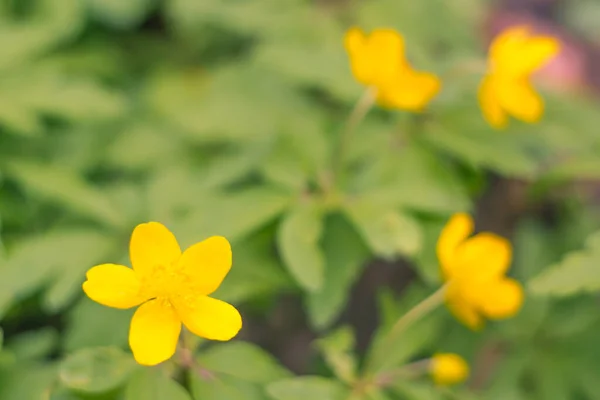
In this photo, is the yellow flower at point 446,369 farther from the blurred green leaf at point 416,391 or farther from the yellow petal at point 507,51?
the yellow petal at point 507,51

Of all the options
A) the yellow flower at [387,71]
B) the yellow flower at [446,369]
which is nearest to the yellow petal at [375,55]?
the yellow flower at [387,71]

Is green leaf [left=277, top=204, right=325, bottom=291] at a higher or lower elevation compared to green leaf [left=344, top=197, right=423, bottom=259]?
lower

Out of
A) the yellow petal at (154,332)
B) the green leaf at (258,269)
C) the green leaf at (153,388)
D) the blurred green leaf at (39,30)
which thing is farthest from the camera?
the blurred green leaf at (39,30)

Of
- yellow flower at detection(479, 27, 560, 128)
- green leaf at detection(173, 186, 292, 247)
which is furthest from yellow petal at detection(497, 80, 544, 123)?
green leaf at detection(173, 186, 292, 247)

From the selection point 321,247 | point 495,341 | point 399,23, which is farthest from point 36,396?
point 399,23

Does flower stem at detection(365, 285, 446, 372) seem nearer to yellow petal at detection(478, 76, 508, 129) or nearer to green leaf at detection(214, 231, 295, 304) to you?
green leaf at detection(214, 231, 295, 304)

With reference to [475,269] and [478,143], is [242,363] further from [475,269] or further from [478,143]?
[478,143]
